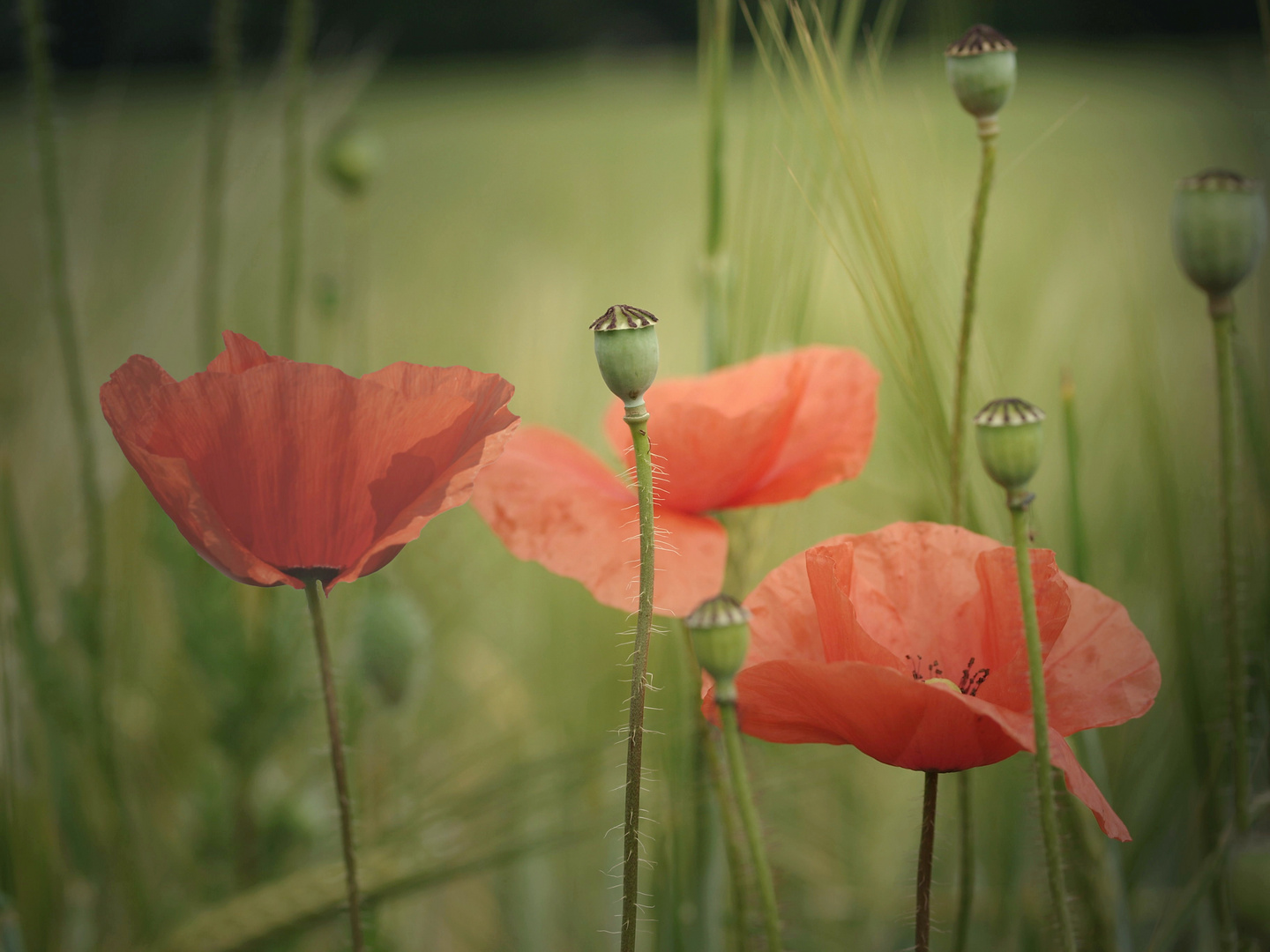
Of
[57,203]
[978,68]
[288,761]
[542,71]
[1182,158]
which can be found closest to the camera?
[978,68]

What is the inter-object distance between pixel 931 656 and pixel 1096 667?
0.04 metres

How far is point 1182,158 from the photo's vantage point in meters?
1.20

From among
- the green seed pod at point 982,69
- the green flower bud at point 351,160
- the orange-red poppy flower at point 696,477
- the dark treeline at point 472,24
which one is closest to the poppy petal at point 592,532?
the orange-red poppy flower at point 696,477

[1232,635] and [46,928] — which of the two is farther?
[46,928]

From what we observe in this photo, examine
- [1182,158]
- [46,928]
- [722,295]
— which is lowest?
[46,928]

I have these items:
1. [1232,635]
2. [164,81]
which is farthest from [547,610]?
[164,81]

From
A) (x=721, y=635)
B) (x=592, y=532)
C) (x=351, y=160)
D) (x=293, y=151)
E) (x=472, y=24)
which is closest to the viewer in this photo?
(x=721, y=635)

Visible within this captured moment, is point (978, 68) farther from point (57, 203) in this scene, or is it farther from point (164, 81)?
point (164, 81)

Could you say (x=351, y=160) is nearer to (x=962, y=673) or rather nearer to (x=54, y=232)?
(x=54, y=232)

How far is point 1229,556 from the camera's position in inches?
9.8

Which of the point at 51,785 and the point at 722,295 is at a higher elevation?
the point at 722,295

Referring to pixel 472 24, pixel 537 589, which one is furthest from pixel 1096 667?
pixel 472 24

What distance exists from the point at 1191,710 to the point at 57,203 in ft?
1.41

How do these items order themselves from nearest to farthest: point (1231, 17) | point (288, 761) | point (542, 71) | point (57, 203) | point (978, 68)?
point (978, 68), point (57, 203), point (288, 761), point (1231, 17), point (542, 71)
